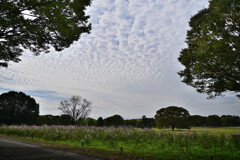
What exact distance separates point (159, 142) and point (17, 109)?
119 ft

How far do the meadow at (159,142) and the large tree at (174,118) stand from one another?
17651 mm

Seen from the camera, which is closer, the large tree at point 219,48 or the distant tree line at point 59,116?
the large tree at point 219,48

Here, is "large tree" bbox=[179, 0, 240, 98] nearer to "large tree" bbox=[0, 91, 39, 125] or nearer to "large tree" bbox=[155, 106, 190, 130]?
"large tree" bbox=[155, 106, 190, 130]

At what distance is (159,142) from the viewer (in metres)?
11.6

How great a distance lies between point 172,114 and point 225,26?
2421 centimetres

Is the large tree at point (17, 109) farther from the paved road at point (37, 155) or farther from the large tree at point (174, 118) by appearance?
the paved road at point (37, 155)

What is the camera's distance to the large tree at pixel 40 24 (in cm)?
761

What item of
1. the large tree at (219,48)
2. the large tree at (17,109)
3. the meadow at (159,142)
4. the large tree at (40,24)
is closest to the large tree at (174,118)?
the meadow at (159,142)

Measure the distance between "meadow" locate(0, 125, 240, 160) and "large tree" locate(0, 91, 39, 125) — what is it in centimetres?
2245

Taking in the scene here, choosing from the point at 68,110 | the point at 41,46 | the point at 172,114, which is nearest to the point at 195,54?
the point at 41,46

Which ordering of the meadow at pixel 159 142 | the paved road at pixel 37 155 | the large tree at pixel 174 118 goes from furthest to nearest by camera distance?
the large tree at pixel 174 118 < the meadow at pixel 159 142 < the paved road at pixel 37 155

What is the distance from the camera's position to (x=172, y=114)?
32.1 meters

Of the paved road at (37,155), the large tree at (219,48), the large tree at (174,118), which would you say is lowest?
the paved road at (37,155)

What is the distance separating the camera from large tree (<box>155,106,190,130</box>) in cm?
3116
